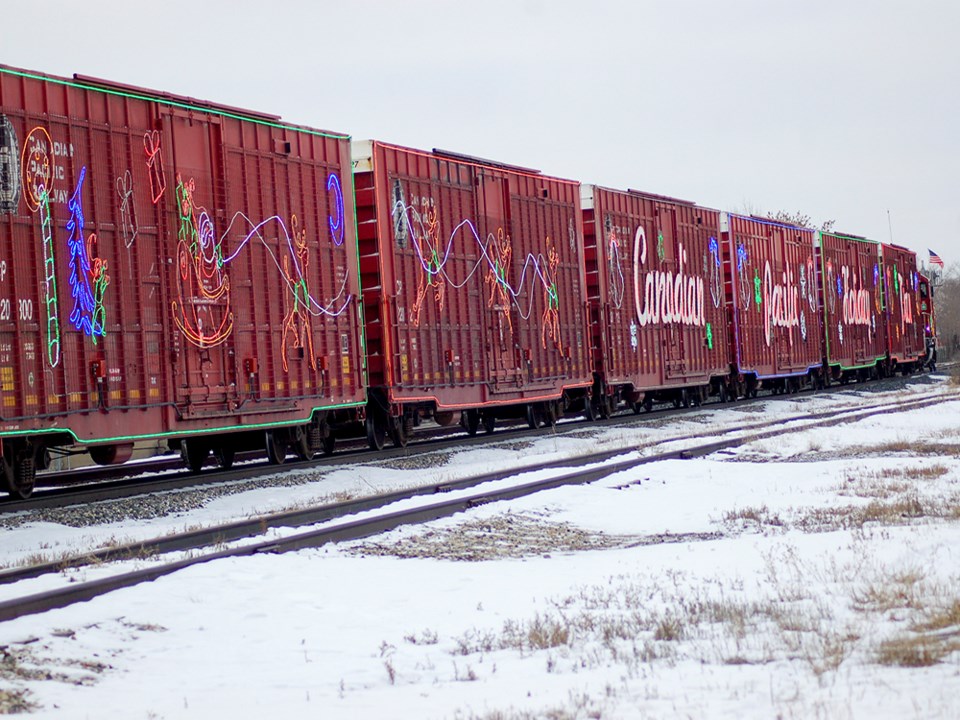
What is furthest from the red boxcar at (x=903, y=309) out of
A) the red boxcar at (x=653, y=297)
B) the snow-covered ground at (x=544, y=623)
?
the snow-covered ground at (x=544, y=623)

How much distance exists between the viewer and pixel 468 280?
2019 cm

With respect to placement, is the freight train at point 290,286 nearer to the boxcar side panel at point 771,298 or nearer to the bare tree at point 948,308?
the boxcar side panel at point 771,298

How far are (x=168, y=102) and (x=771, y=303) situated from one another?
21.9 metres

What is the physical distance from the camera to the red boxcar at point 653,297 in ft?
80.6

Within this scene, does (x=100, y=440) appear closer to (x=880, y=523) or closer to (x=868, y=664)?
(x=880, y=523)

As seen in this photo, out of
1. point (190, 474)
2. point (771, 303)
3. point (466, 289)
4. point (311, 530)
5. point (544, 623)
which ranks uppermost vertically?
point (771, 303)

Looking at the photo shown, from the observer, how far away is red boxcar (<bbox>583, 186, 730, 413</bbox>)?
24578 millimetres

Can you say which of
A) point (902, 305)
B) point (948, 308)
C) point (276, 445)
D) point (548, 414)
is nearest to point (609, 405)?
point (548, 414)

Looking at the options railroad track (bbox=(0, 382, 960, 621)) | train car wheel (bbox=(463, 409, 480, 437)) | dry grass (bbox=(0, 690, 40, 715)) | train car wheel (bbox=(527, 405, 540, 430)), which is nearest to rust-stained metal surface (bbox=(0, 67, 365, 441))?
railroad track (bbox=(0, 382, 960, 621))

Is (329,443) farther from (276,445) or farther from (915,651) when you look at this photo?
(915,651)

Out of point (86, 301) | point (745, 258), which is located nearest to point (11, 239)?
point (86, 301)

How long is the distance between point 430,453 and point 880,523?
9.44 metres

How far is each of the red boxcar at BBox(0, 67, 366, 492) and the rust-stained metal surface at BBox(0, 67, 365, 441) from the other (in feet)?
0.07

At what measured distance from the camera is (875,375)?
45.0m
